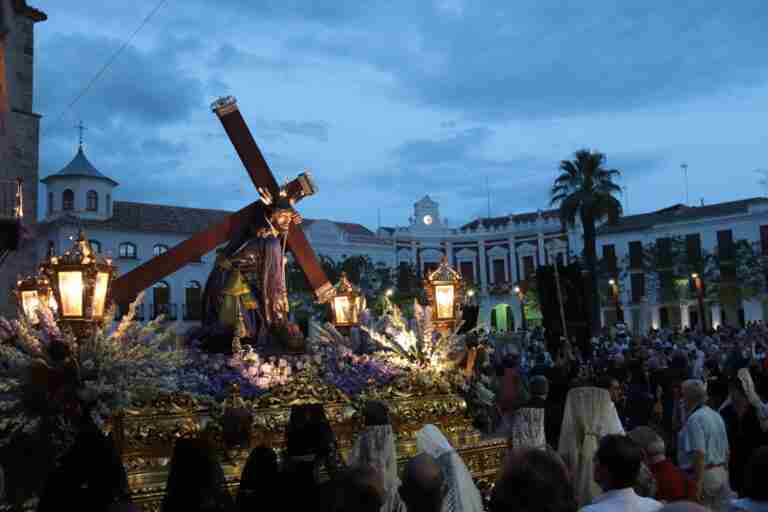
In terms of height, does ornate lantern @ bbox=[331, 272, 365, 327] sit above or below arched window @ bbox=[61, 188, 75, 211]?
below

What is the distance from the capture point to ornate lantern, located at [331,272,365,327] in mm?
11062

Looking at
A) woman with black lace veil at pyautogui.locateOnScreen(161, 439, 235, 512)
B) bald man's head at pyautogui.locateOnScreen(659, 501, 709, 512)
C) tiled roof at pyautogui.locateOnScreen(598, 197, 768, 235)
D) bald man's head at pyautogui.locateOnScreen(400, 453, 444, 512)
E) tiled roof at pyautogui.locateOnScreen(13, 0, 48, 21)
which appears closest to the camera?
bald man's head at pyautogui.locateOnScreen(659, 501, 709, 512)

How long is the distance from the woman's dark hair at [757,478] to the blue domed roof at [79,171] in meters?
50.5

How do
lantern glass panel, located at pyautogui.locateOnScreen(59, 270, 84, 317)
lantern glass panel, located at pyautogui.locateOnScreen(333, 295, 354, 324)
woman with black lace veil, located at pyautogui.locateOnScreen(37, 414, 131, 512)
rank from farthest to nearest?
lantern glass panel, located at pyautogui.locateOnScreen(333, 295, 354, 324)
lantern glass panel, located at pyautogui.locateOnScreen(59, 270, 84, 317)
woman with black lace veil, located at pyautogui.locateOnScreen(37, 414, 131, 512)

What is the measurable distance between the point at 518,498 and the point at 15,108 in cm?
2534

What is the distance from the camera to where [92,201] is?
1966 inches

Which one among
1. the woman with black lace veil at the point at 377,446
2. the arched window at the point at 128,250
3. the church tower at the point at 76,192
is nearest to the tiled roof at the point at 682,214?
the arched window at the point at 128,250

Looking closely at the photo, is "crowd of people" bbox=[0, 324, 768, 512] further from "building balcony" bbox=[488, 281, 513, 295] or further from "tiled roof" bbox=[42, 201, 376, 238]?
"building balcony" bbox=[488, 281, 513, 295]

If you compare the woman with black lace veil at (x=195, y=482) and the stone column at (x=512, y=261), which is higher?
the stone column at (x=512, y=261)

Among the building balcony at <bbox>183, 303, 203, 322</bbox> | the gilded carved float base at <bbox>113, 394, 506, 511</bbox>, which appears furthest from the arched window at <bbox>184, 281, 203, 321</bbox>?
the gilded carved float base at <bbox>113, 394, 506, 511</bbox>

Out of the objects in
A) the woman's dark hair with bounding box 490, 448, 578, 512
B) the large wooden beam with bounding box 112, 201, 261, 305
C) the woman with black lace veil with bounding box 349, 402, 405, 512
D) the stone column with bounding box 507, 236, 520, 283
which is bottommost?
the woman with black lace veil with bounding box 349, 402, 405, 512

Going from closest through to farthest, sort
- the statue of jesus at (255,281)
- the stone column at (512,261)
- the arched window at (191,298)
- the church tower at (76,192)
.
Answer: the statue of jesus at (255,281) < the church tower at (76,192) < the arched window at (191,298) < the stone column at (512,261)

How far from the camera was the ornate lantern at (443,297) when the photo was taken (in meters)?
9.99

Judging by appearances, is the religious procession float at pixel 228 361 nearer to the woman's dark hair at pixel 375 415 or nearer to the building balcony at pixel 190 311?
the woman's dark hair at pixel 375 415
